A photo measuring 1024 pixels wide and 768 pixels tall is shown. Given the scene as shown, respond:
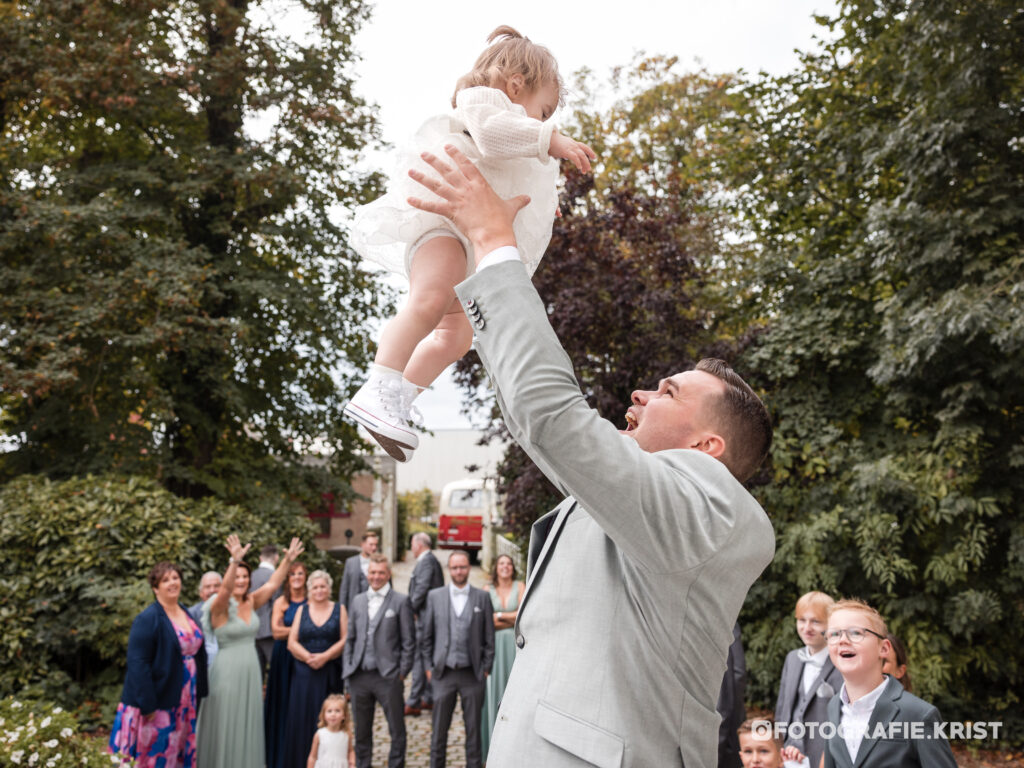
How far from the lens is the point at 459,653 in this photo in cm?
775

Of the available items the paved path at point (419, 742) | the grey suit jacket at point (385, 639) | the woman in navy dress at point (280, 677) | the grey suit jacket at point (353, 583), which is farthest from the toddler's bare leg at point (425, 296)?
the grey suit jacket at point (353, 583)

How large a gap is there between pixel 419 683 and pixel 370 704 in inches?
52.2

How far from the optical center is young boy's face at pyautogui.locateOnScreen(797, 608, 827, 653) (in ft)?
16.9

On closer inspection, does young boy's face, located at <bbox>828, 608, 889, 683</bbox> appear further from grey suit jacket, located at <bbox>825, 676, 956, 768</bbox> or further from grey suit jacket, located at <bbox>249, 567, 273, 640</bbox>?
grey suit jacket, located at <bbox>249, 567, 273, 640</bbox>

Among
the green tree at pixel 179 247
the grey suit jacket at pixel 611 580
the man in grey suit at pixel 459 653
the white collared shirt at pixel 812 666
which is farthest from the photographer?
the green tree at pixel 179 247

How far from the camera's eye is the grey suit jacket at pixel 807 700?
474 centimetres

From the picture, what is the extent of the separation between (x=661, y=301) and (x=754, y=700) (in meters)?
4.72

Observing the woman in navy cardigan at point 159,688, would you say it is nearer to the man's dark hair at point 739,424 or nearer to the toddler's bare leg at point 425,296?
the toddler's bare leg at point 425,296

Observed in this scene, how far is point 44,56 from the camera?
37.1 ft

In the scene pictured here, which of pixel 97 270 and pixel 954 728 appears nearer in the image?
pixel 954 728

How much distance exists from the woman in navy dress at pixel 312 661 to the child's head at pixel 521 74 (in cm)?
649

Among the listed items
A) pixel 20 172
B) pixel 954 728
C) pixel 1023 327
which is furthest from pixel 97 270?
pixel 954 728

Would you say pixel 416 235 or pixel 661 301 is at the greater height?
pixel 661 301

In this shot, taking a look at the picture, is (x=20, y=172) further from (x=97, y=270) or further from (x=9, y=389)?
(x=9, y=389)
